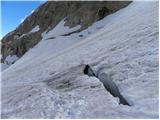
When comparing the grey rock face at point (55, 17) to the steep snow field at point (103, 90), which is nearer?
the steep snow field at point (103, 90)

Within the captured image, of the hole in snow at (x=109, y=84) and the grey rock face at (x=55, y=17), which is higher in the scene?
the grey rock face at (x=55, y=17)

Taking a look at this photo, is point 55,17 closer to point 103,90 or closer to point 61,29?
point 61,29

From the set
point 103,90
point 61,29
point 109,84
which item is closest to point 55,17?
Result: point 61,29

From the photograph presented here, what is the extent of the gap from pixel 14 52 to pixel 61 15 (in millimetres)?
10385

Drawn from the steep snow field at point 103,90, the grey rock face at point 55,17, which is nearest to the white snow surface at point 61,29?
the grey rock face at point 55,17

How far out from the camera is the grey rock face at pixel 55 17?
35.3 m

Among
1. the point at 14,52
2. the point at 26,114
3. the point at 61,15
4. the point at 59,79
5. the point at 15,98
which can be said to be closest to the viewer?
the point at 26,114

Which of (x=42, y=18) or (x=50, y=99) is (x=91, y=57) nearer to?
(x=50, y=99)

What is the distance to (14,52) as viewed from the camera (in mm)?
49406

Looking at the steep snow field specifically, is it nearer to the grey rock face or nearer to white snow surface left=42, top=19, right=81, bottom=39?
the grey rock face

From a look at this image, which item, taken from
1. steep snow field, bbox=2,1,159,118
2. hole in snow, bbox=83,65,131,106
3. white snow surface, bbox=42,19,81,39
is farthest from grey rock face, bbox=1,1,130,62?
hole in snow, bbox=83,65,131,106

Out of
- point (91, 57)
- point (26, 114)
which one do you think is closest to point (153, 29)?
point (91, 57)

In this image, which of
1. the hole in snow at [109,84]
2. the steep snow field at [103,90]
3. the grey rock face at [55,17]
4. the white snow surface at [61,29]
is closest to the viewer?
the steep snow field at [103,90]

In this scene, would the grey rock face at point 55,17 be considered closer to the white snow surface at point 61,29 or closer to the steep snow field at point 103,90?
the white snow surface at point 61,29
